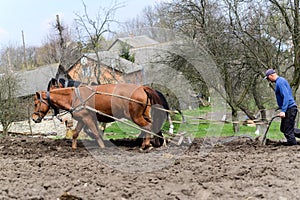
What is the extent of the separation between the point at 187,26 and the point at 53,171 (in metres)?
12.1

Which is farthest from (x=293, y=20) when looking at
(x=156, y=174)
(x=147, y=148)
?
(x=156, y=174)

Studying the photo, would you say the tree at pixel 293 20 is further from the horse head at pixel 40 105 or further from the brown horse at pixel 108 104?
the horse head at pixel 40 105

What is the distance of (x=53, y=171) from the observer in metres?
6.57

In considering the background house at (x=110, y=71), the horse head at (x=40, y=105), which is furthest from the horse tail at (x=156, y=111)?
the background house at (x=110, y=71)

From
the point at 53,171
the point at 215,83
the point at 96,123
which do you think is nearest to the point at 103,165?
the point at 53,171

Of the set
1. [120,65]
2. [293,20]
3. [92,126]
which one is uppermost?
[293,20]

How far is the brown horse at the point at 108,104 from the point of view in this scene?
9.47m

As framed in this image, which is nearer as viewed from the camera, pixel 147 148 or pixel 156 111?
pixel 147 148

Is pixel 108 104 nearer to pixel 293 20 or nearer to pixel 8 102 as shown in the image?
pixel 293 20

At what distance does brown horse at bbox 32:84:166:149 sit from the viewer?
947cm

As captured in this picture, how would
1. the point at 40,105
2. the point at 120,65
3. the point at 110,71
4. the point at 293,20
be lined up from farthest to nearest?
the point at 120,65 → the point at 110,71 → the point at 293,20 → the point at 40,105

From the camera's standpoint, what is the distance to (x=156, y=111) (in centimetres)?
982

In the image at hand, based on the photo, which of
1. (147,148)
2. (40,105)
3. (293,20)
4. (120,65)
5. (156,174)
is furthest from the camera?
(120,65)

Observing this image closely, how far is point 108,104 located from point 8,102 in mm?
12201
